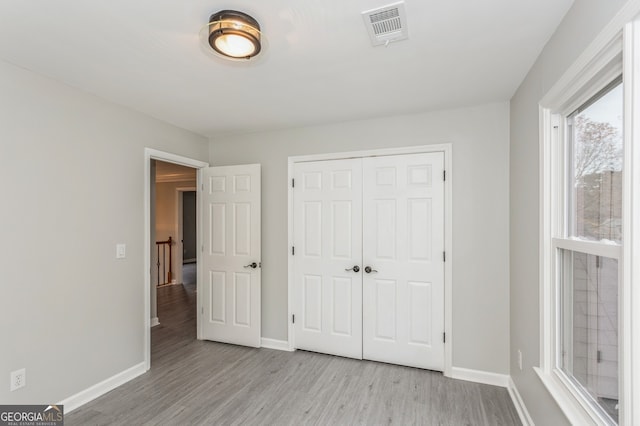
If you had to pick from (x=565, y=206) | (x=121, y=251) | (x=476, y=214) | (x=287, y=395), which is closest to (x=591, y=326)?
(x=565, y=206)

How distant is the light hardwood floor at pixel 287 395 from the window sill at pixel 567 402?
28.0 inches

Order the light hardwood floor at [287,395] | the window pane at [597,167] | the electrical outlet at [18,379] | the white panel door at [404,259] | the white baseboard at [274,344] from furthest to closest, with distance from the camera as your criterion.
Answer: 1. the white baseboard at [274,344]
2. the white panel door at [404,259]
3. the light hardwood floor at [287,395]
4. the electrical outlet at [18,379]
5. the window pane at [597,167]

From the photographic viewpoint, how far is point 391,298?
310 cm

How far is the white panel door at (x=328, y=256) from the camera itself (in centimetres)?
324

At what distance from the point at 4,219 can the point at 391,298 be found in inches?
121

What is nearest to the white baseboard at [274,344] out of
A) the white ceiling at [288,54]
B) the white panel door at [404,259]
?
the white panel door at [404,259]

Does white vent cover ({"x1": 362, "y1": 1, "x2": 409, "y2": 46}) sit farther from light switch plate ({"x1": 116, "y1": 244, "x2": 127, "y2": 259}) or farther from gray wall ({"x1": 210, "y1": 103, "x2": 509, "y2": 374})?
light switch plate ({"x1": 116, "y1": 244, "x2": 127, "y2": 259})

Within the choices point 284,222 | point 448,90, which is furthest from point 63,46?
point 448,90

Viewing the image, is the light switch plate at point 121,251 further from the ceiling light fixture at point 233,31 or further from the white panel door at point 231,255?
the ceiling light fixture at point 233,31

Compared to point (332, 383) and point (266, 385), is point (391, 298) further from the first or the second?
point (266, 385)

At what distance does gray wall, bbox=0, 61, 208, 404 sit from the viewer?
2068 mm

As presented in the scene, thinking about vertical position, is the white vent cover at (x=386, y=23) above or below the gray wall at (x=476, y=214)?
above

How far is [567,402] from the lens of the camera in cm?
157

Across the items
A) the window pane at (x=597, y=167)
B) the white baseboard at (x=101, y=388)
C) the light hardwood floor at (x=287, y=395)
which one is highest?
the window pane at (x=597, y=167)
